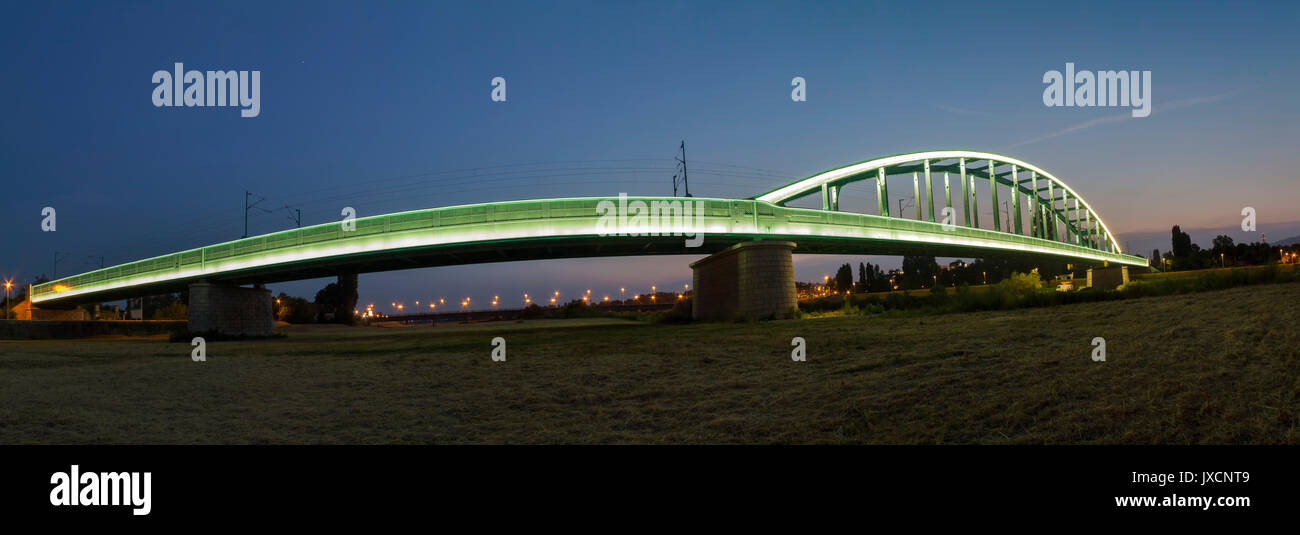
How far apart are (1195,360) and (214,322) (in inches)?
2273

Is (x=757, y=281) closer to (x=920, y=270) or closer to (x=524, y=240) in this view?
(x=524, y=240)

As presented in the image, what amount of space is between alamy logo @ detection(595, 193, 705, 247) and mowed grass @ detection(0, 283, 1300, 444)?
2265 centimetres

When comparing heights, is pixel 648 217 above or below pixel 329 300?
above

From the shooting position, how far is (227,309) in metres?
47.2

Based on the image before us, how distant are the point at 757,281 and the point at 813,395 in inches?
1039

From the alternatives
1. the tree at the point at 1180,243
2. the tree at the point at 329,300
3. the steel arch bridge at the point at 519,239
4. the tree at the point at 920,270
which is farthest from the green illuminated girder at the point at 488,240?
the tree at the point at 1180,243

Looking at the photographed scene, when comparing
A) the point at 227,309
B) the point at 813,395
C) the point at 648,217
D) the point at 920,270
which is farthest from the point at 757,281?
the point at 920,270

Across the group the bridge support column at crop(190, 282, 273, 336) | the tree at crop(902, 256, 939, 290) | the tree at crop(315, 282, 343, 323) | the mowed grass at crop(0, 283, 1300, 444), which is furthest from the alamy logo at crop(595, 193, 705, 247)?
the tree at crop(902, 256, 939, 290)

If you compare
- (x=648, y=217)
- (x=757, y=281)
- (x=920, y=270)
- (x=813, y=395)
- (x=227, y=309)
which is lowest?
(x=813, y=395)

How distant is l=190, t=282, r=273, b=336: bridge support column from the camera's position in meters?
46.2

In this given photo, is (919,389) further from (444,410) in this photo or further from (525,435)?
(444,410)

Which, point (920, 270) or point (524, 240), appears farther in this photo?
point (920, 270)

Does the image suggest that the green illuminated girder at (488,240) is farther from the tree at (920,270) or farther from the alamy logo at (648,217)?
the tree at (920,270)
